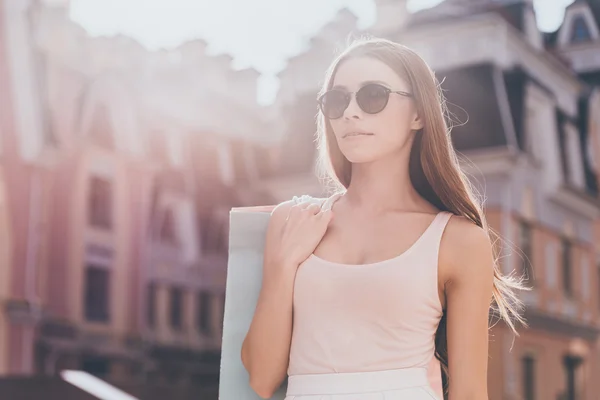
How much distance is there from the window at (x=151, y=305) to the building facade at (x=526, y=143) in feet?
4.42

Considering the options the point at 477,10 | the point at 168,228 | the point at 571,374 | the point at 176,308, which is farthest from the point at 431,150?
the point at 571,374

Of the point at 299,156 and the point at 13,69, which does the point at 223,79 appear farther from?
the point at 13,69

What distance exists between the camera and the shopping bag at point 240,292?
→ 1287 mm

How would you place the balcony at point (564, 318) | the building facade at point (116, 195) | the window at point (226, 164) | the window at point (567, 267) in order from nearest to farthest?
the building facade at point (116, 195), the balcony at point (564, 318), the window at point (567, 267), the window at point (226, 164)

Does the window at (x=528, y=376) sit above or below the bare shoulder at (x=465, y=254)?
below

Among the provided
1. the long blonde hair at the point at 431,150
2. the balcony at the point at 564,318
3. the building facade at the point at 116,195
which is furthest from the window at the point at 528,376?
the long blonde hair at the point at 431,150

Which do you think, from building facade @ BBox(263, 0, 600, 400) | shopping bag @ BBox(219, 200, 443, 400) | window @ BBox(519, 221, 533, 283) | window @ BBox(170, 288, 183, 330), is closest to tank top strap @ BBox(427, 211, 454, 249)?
shopping bag @ BBox(219, 200, 443, 400)

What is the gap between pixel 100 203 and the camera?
6.31 metres

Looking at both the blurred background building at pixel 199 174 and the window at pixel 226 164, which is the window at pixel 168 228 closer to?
the blurred background building at pixel 199 174

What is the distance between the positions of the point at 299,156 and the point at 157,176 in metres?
1.22

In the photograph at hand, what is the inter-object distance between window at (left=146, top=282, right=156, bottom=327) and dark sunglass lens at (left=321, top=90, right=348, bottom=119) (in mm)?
5596

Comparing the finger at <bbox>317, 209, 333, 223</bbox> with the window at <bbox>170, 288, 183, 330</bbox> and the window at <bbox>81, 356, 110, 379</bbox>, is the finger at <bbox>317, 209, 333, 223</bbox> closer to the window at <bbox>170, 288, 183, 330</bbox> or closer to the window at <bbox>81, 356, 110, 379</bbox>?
the window at <bbox>81, 356, 110, 379</bbox>

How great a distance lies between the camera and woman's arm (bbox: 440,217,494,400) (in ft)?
3.92

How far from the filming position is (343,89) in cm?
127
